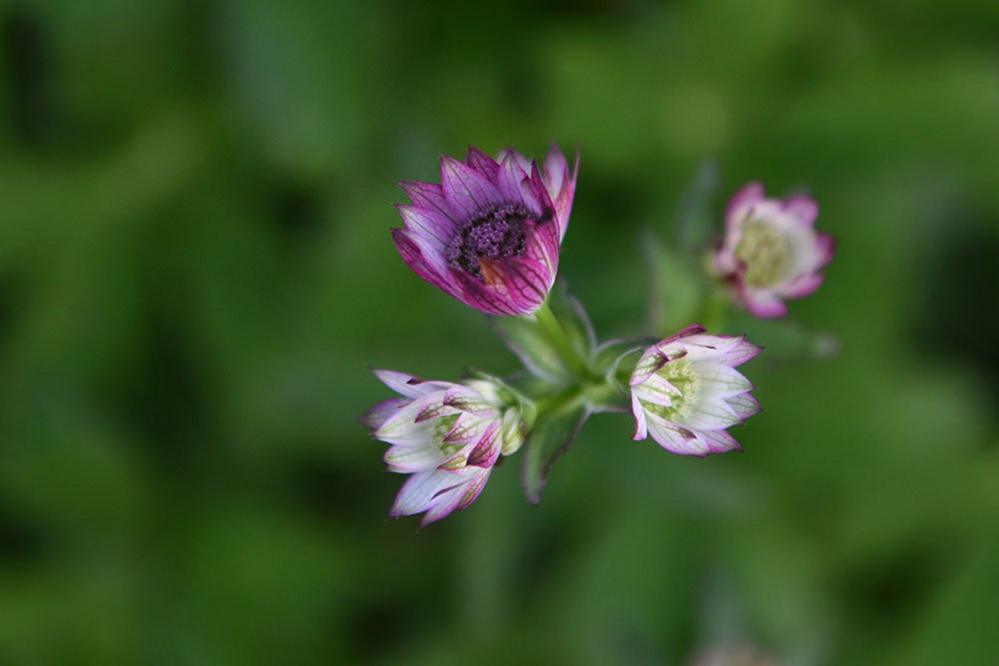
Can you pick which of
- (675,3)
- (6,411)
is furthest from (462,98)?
(6,411)

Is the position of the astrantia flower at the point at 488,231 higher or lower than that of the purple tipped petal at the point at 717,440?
higher

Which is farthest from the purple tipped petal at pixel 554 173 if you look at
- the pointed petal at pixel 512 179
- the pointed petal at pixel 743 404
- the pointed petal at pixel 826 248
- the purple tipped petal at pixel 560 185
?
the pointed petal at pixel 826 248

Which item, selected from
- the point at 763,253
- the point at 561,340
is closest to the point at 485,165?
the point at 561,340

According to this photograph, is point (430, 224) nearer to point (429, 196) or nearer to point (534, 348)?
point (429, 196)

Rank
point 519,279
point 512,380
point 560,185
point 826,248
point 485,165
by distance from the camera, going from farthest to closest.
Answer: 1. point 826,248
2. point 512,380
3. point 560,185
4. point 485,165
5. point 519,279

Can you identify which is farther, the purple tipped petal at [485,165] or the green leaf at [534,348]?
the green leaf at [534,348]

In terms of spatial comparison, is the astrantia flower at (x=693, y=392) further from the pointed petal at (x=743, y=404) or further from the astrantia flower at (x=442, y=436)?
the astrantia flower at (x=442, y=436)

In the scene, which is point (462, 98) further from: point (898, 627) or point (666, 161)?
point (898, 627)
